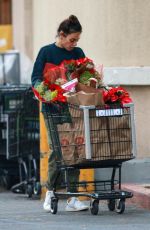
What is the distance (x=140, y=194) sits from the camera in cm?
993

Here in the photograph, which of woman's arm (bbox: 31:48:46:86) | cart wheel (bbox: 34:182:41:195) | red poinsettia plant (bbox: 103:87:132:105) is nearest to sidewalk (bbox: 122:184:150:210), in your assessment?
red poinsettia plant (bbox: 103:87:132:105)

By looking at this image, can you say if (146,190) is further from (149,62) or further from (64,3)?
(64,3)

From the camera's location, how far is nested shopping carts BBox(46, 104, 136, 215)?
8977 mm

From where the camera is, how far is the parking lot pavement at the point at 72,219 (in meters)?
8.59

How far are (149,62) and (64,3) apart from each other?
1726 mm

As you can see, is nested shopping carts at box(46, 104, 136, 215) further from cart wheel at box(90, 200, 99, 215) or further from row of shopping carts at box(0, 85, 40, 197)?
row of shopping carts at box(0, 85, 40, 197)

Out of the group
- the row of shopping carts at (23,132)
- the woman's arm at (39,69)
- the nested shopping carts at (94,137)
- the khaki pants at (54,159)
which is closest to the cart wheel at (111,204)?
the nested shopping carts at (94,137)

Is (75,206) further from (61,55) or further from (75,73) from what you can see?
(61,55)

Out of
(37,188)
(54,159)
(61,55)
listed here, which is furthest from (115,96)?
(37,188)

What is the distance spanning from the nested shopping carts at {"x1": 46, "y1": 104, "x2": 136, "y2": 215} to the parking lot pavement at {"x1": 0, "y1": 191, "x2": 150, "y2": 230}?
183 mm

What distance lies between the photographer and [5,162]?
1382 cm

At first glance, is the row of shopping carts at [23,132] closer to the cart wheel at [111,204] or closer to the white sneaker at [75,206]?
the white sneaker at [75,206]

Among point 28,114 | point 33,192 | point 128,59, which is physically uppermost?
point 128,59

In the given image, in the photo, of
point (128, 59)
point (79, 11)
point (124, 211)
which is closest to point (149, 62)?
point (128, 59)
